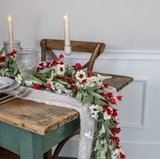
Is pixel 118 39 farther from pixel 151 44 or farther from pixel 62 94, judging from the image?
pixel 62 94

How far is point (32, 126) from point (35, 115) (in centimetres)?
7

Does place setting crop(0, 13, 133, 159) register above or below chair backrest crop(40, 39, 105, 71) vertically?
below

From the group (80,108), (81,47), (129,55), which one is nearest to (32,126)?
(80,108)

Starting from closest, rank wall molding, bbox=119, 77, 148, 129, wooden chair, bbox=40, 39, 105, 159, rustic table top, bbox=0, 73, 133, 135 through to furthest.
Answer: rustic table top, bbox=0, 73, 133, 135 < wooden chair, bbox=40, 39, 105, 159 < wall molding, bbox=119, 77, 148, 129

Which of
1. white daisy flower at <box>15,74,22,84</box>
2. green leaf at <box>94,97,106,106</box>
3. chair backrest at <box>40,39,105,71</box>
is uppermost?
chair backrest at <box>40,39,105,71</box>

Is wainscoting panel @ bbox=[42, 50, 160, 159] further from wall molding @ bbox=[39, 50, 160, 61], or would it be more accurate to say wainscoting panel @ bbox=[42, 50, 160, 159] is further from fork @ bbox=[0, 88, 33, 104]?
fork @ bbox=[0, 88, 33, 104]

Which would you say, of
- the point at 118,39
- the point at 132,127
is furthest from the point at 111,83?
the point at 132,127

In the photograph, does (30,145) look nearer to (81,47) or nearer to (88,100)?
(88,100)

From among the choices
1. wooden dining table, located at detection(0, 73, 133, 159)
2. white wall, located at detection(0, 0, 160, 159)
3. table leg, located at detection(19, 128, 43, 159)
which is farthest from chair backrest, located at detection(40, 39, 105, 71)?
table leg, located at detection(19, 128, 43, 159)

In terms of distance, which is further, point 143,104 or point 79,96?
point 143,104

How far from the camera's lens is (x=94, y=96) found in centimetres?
65

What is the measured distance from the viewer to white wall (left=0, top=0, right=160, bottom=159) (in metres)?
1.43

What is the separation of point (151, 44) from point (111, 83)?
28.3 inches

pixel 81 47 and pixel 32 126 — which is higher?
pixel 81 47
